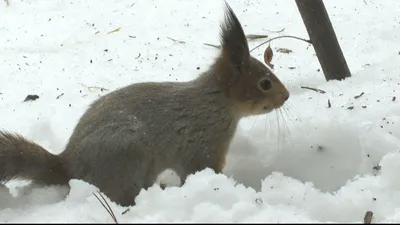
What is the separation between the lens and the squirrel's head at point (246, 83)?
2.62m

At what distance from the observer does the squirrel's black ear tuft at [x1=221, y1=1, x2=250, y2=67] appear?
243cm

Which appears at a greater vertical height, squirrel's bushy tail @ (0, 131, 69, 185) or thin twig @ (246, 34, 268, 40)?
squirrel's bushy tail @ (0, 131, 69, 185)

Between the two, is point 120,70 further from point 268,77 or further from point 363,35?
point 363,35

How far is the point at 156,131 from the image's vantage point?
8.04 feet

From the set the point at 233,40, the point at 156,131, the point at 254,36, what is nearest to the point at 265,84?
the point at 233,40

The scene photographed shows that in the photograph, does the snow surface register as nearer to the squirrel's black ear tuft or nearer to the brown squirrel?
the brown squirrel

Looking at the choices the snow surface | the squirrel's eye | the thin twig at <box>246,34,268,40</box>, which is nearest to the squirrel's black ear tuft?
the squirrel's eye

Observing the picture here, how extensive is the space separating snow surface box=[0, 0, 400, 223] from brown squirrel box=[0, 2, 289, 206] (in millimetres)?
136

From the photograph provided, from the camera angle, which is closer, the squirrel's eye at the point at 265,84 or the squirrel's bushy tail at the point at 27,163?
the squirrel's bushy tail at the point at 27,163

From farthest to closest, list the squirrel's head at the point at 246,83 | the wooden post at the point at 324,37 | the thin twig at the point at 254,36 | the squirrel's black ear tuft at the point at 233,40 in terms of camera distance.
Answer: the thin twig at the point at 254,36
the wooden post at the point at 324,37
the squirrel's head at the point at 246,83
the squirrel's black ear tuft at the point at 233,40

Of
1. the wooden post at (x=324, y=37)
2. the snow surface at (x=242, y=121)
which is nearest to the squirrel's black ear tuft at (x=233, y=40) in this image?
A: the snow surface at (x=242, y=121)

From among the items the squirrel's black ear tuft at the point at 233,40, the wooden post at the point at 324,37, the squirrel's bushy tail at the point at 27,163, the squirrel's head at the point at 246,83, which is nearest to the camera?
the squirrel's bushy tail at the point at 27,163

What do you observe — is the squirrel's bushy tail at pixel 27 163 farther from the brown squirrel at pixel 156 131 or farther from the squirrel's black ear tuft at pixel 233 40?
the squirrel's black ear tuft at pixel 233 40

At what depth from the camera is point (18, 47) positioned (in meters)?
4.29
